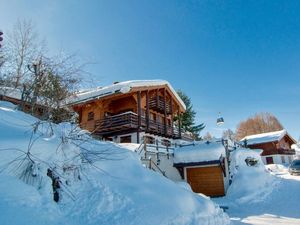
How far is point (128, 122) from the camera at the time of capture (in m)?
19.7

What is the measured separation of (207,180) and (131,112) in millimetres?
7416

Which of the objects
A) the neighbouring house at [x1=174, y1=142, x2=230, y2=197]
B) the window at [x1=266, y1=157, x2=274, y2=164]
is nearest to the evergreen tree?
the window at [x1=266, y1=157, x2=274, y2=164]

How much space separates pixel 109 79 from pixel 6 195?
4679mm

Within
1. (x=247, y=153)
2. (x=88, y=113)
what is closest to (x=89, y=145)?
(x=247, y=153)

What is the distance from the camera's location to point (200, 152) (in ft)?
54.7

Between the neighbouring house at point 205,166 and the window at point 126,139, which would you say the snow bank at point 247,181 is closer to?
the neighbouring house at point 205,166

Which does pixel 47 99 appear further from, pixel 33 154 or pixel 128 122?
pixel 128 122

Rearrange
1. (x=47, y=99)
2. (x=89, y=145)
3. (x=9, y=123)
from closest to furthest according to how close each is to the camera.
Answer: (x=9, y=123) < (x=89, y=145) < (x=47, y=99)

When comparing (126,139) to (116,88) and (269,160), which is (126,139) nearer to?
(116,88)

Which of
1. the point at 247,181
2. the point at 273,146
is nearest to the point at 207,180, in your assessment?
the point at 247,181

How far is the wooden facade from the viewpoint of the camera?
20.2 meters

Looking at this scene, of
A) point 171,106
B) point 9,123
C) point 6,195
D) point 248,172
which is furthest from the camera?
point 171,106

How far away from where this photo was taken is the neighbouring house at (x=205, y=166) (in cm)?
1628

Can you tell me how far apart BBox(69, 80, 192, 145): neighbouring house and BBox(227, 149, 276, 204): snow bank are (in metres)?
5.14
